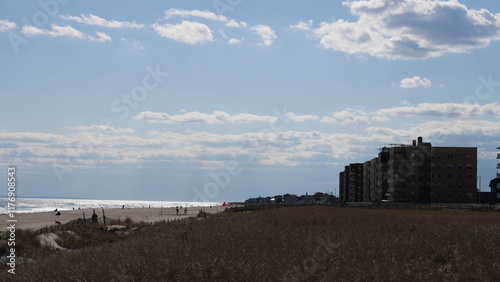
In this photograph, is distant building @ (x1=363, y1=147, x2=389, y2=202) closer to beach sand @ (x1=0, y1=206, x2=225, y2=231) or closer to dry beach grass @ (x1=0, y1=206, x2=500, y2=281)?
beach sand @ (x1=0, y1=206, x2=225, y2=231)

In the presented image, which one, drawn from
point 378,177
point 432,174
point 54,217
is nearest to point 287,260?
point 54,217

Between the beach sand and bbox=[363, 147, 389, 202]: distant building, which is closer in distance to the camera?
the beach sand

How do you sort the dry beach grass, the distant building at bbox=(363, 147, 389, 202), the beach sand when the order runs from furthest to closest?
the distant building at bbox=(363, 147, 389, 202), the beach sand, the dry beach grass

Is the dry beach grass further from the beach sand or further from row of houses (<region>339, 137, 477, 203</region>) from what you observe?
Result: row of houses (<region>339, 137, 477, 203</region>)

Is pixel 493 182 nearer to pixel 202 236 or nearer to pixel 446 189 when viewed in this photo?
pixel 446 189

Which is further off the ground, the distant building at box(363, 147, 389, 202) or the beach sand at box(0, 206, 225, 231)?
the distant building at box(363, 147, 389, 202)

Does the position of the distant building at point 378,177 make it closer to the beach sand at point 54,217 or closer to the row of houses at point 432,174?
the row of houses at point 432,174

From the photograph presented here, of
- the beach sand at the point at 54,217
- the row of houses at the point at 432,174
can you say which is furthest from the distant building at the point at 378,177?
the beach sand at the point at 54,217

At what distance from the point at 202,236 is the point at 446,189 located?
403 feet

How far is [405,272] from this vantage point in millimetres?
13883

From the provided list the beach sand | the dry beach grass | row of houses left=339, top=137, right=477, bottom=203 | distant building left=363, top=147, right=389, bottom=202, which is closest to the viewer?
the dry beach grass

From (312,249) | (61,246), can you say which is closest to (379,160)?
(61,246)

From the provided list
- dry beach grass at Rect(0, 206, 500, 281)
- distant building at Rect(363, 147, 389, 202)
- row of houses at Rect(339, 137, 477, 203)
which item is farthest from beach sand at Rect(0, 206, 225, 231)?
distant building at Rect(363, 147, 389, 202)

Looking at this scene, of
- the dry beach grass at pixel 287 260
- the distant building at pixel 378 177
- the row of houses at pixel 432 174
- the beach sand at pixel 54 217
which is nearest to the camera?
the dry beach grass at pixel 287 260
